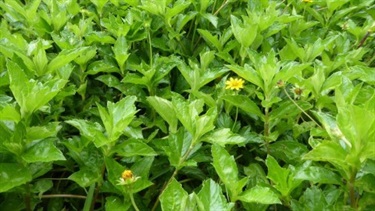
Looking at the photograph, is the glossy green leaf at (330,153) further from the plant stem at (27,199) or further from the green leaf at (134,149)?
the plant stem at (27,199)

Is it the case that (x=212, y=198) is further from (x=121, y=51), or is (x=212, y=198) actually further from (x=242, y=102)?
(x=121, y=51)

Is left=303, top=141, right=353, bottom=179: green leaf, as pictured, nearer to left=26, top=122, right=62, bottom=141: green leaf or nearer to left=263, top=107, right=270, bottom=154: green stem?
left=263, top=107, right=270, bottom=154: green stem

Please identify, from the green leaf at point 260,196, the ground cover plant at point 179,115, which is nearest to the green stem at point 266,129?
the ground cover plant at point 179,115

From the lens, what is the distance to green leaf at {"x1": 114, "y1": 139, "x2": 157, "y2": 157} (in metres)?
1.19

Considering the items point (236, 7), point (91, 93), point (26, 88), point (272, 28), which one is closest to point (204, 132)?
point (26, 88)

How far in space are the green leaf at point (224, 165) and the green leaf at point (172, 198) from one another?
132mm

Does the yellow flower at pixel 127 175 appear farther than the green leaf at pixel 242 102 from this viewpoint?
No

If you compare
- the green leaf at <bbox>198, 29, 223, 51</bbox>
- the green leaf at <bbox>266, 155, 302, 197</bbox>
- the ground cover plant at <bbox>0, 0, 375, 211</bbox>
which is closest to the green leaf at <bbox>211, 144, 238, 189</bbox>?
the ground cover plant at <bbox>0, 0, 375, 211</bbox>

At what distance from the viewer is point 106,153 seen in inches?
47.9

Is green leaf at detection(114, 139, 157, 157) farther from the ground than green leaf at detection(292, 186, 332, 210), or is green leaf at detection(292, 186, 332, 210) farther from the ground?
green leaf at detection(114, 139, 157, 157)

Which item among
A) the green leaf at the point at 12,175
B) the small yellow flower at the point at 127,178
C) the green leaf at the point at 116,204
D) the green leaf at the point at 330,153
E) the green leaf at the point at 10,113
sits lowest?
the green leaf at the point at 116,204

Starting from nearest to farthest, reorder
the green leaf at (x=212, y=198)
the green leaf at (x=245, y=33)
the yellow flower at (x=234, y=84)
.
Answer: the green leaf at (x=212, y=198)
the yellow flower at (x=234, y=84)
the green leaf at (x=245, y=33)

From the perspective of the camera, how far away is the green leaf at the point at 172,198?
3.41 ft

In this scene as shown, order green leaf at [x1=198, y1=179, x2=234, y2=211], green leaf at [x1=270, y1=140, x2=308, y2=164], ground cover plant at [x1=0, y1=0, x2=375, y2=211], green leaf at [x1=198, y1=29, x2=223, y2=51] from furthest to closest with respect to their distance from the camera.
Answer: green leaf at [x1=198, y1=29, x2=223, y2=51], green leaf at [x1=270, y1=140, x2=308, y2=164], ground cover plant at [x1=0, y1=0, x2=375, y2=211], green leaf at [x1=198, y1=179, x2=234, y2=211]
